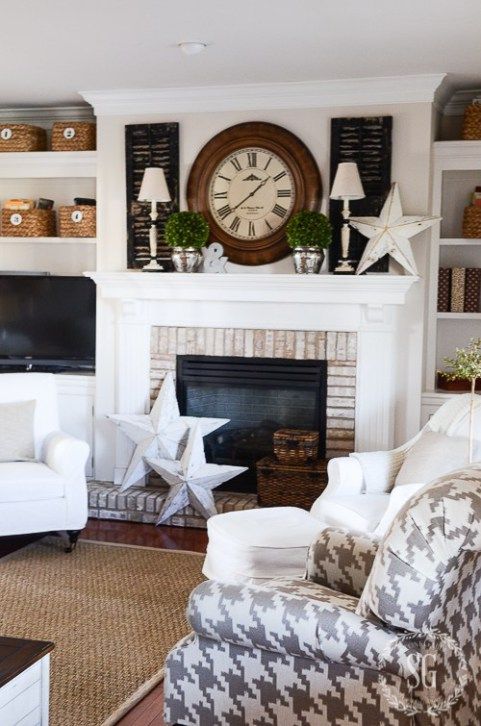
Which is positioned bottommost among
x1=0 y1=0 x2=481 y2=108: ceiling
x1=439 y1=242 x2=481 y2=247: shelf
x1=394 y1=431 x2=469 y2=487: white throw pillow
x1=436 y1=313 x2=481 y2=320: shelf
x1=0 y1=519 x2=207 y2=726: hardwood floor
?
x1=0 y1=519 x2=207 y2=726: hardwood floor

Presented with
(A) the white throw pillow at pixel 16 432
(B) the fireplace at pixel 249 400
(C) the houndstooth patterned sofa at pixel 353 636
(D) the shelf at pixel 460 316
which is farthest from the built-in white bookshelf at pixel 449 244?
(C) the houndstooth patterned sofa at pixel 353 636

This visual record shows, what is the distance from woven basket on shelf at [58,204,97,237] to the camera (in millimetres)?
6012

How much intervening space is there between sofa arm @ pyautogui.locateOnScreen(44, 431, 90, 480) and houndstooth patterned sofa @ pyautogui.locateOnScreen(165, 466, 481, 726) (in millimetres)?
2317

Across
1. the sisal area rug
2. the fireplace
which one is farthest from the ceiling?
the sisal area rug

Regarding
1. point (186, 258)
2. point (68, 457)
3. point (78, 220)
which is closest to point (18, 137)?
point (78, 220)

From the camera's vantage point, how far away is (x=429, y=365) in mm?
5617

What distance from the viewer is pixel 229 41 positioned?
443 centimetres

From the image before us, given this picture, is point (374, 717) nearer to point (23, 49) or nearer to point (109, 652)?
point (109, 652)

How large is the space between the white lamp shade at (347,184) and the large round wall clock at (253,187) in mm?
267

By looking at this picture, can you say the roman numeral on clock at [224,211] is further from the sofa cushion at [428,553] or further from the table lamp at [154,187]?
the sofa cushion at [428,553]

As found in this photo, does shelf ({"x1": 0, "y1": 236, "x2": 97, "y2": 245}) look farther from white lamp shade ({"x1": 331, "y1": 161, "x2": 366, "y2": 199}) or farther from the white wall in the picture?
white lamp shade ({"x1": 331, "y1": 161, "x2": 366, "y2": 199})

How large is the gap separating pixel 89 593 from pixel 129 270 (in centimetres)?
227

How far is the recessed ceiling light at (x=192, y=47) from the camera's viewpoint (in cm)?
445

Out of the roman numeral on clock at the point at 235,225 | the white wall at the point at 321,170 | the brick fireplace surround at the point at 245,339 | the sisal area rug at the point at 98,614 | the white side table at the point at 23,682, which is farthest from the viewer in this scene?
the roman numeral on clock at the point at 235,225
